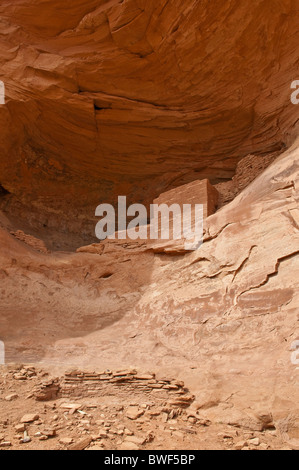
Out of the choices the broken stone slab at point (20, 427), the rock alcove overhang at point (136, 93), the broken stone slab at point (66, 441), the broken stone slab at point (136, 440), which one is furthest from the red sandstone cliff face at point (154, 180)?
the broken stone slab at point (20, 427)

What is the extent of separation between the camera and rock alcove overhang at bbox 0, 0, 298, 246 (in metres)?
9.30

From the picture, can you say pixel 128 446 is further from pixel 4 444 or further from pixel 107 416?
pixel 4 444

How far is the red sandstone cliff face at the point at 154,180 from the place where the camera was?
5.43 meters

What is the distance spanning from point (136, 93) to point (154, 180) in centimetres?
278

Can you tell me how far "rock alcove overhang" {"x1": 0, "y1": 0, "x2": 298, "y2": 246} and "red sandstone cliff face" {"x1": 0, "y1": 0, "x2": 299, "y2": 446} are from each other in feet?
0.12

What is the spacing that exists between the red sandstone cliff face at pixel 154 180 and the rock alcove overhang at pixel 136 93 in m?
0.04

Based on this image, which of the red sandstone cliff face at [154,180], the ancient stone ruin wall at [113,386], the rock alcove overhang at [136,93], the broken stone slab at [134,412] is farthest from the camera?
the rock alcove overhang at [136,93]

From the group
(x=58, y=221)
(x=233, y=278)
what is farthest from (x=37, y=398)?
(x=58, y=221)

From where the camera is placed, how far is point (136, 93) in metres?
10.8

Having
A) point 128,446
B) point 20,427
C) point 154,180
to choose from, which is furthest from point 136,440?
point 154,180

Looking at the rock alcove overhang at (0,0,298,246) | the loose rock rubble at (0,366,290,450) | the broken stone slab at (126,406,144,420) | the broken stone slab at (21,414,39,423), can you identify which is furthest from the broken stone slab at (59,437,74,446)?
the rock alcove overhang at (0,0,298,246)

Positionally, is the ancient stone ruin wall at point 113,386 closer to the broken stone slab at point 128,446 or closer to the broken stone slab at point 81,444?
the broken stone slab at point 128,446

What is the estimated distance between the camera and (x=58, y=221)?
1241cm

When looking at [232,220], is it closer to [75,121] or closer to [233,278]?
[233,278]
